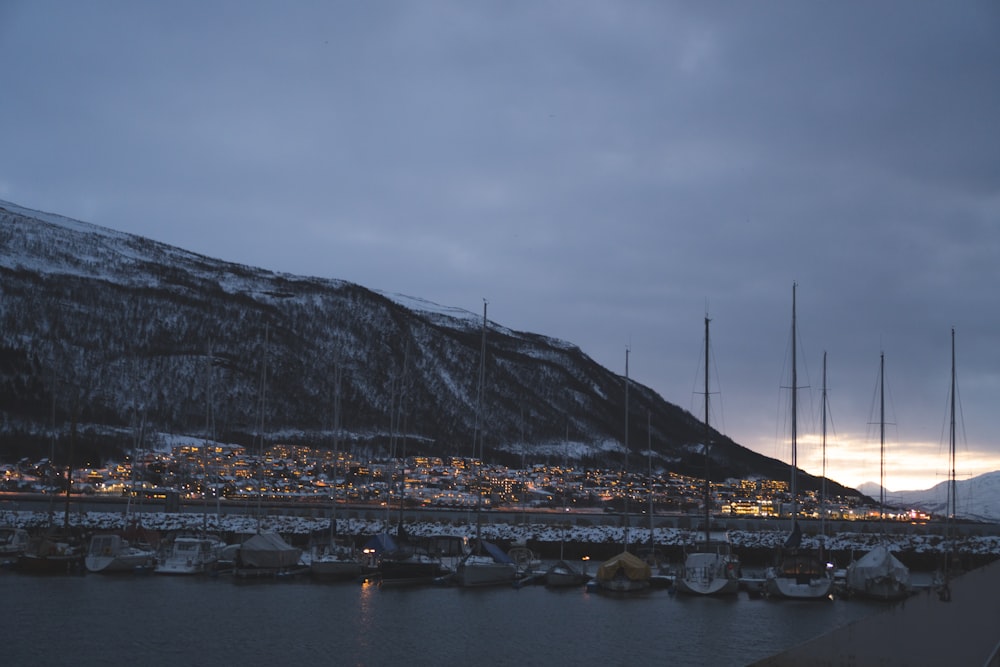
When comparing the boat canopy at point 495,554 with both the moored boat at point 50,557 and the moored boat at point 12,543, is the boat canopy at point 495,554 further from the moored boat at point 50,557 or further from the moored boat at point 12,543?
the moored boat at point 12,543

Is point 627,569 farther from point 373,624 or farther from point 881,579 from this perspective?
point 373,624

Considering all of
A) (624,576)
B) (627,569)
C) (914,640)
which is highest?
(914,640)

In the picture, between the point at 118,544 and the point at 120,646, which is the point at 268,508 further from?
the point at 120,646

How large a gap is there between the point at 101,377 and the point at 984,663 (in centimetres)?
20615

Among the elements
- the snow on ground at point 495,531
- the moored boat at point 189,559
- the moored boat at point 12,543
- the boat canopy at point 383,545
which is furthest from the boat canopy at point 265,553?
the snow on ground at point 495,531

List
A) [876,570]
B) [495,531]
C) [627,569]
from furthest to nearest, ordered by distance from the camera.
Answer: [495,531] < [627,569] < [876,570]

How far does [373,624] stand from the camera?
3681 cm

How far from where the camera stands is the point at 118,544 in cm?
5356

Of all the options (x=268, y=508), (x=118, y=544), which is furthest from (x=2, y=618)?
(x=268, y=508)

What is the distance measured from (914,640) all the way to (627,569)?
3571 cm

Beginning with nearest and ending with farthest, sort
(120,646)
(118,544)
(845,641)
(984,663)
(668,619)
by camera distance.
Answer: (845,641) → (984,663) → (120,646) → (668,619) → (118,544)

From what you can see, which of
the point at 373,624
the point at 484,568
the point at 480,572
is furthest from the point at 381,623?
the point at 484,568

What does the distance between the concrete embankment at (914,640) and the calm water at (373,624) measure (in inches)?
513

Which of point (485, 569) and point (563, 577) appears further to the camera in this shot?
point (563, 577)
